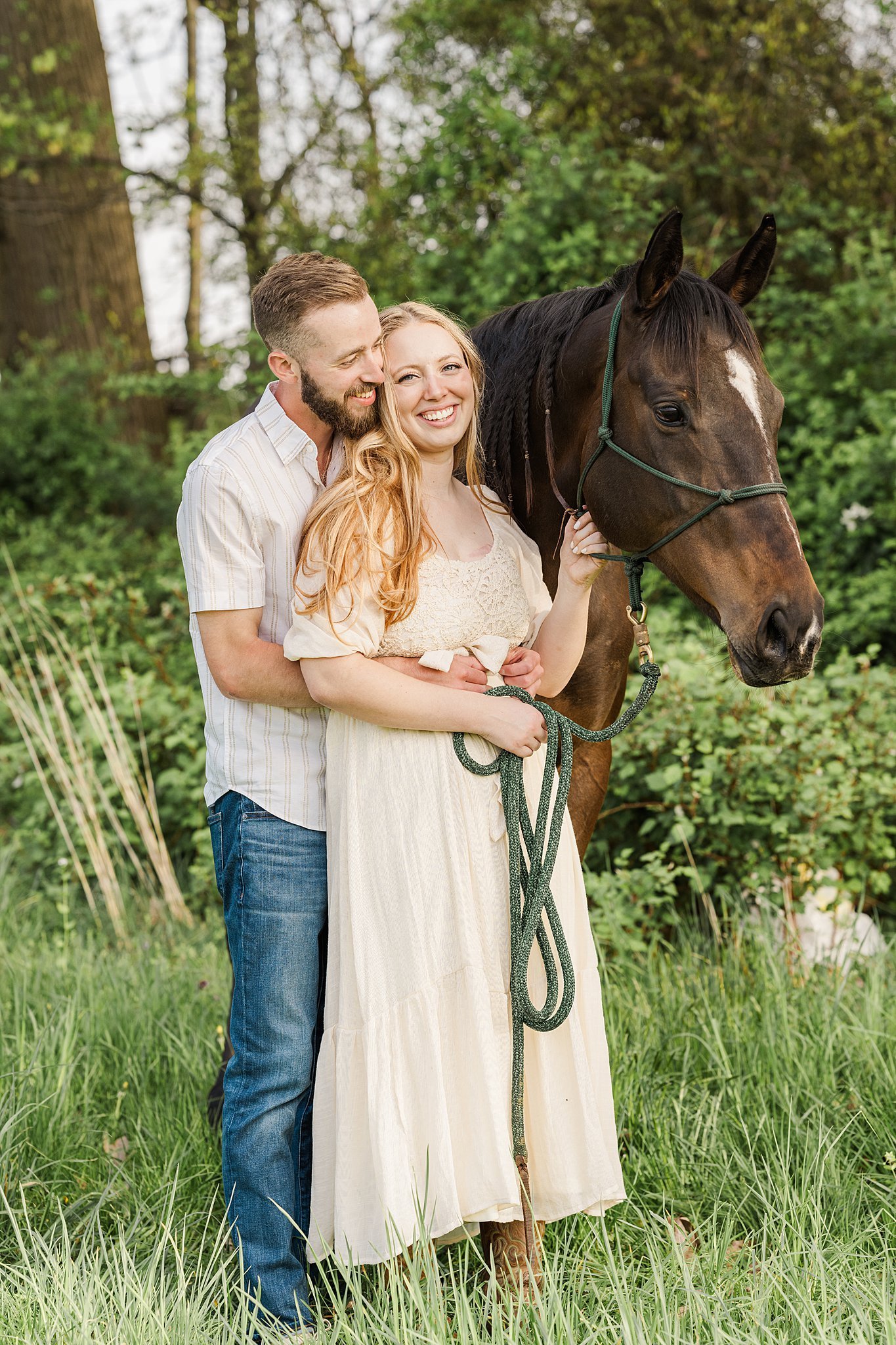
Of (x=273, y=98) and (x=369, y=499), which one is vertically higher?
(x=273, y=98)

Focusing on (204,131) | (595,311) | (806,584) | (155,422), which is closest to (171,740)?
(595,311)

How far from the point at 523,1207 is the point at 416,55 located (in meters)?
7.06

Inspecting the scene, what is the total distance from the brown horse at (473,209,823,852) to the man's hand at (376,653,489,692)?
37 centimetres

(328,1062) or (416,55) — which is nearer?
(328,1062)

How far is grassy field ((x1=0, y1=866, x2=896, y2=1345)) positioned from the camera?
185 cm

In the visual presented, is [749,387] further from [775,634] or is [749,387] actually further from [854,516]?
[854,516]

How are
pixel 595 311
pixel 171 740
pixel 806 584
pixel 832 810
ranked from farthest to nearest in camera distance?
pixel 171 740, pixel 832 810, pixel 595 311, pixel 806 584

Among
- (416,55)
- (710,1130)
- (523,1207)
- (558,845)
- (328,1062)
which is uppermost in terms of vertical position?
(416,55)

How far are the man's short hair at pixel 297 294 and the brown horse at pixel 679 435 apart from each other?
0.49m

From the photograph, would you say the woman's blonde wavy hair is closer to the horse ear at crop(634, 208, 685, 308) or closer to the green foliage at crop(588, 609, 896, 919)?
the horse ear at crop(634, 208, 685, 308)

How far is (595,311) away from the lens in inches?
89.4

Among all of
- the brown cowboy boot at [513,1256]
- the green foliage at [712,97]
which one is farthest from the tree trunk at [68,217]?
the brown cowboy boot at [513,1256]

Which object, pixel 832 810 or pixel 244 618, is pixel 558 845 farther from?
pixel 832 810

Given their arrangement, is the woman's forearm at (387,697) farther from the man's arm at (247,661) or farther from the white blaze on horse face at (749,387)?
the white blaze on horse face at (749,387)
